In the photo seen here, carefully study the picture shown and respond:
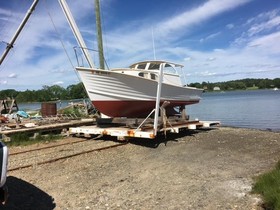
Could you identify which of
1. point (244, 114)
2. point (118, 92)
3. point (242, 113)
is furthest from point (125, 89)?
Result: point (242, 113)

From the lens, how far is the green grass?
528 centimetres

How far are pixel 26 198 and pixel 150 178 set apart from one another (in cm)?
277

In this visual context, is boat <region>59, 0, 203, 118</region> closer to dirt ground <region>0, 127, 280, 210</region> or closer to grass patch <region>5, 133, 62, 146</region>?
grass patch <region>5, 133, 62, 146</region>

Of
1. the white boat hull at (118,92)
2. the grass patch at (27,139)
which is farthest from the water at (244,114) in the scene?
the grass patch at (27,139)

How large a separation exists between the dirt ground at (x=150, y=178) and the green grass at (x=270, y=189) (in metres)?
0.20

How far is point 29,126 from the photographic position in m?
14.7

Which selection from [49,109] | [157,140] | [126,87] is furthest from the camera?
[49,109]

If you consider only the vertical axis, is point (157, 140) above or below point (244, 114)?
above

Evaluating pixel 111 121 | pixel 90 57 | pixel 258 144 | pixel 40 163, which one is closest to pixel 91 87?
pixel 111 121

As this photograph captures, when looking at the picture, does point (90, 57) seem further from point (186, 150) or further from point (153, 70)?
point (186, 150)

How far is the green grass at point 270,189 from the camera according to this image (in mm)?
5281

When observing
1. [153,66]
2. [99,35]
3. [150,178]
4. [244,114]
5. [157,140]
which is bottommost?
[244,114]

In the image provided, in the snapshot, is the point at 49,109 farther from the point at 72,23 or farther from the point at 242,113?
the point at 242,113

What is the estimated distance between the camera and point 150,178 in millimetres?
7609
